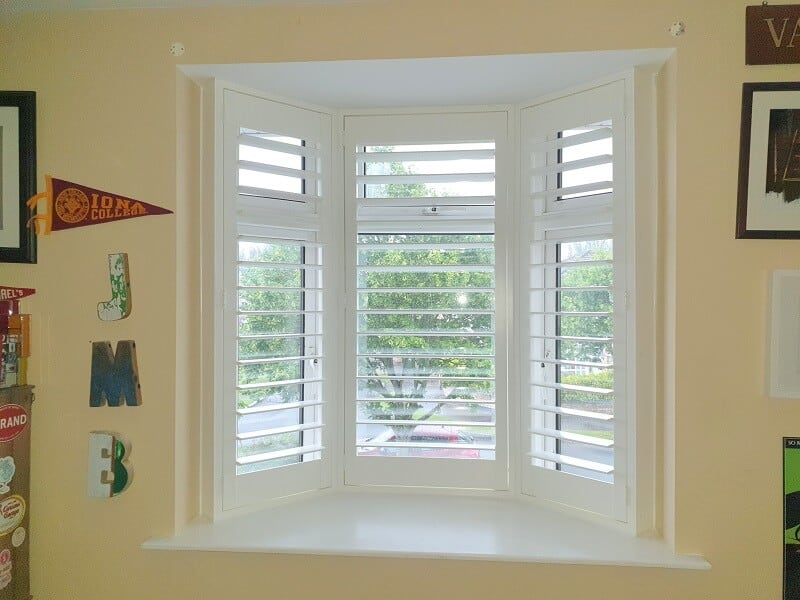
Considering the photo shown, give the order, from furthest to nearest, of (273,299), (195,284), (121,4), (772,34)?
(273,299) < (195,284) < (121,4) < (772,34)

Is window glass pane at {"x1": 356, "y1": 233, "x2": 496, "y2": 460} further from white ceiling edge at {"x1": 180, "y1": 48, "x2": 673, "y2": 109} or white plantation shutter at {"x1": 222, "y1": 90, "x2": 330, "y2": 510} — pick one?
white ceiling edge at {"x1": 180, "y1": 48, "x2": 673, "y2": 109}

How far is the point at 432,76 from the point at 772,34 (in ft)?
3.13

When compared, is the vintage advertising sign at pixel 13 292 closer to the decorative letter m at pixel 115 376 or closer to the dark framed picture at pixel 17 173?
the dark framed picture at pixel 17 173

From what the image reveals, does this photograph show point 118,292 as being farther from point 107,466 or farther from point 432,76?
point 432,76

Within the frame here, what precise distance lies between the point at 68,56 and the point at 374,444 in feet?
5.25

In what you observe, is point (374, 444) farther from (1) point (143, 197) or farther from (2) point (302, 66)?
(2) point (302, 66)

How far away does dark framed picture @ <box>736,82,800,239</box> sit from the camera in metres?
1.60

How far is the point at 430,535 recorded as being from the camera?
1.77m

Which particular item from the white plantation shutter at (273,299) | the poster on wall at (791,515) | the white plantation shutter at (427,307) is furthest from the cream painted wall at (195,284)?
the white plantation shutter at (427,307)

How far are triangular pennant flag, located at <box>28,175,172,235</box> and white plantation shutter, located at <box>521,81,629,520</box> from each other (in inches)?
53.5

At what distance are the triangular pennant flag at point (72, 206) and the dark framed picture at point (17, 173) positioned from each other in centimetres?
4

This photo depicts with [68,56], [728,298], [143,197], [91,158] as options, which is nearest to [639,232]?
[728,298]

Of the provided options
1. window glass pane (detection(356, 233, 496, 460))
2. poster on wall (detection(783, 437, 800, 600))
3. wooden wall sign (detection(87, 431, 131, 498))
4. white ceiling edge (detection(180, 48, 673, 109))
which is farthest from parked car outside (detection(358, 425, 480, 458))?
white ceiling edge (detection(180, 48, 673, 109))

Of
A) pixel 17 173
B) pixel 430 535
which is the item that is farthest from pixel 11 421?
pixel 430 535
